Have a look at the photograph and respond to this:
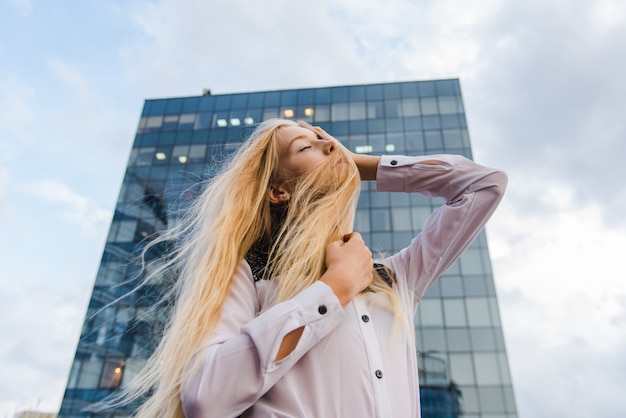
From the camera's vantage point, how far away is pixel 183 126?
33.9m

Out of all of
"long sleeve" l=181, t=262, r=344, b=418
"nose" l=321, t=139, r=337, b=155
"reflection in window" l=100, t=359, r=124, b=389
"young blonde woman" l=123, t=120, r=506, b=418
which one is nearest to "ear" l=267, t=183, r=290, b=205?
"young blonde woman" l=123, t=120, r=506, b=418

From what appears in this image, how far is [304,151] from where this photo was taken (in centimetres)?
214

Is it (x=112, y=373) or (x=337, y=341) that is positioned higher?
(x=112, y=373)

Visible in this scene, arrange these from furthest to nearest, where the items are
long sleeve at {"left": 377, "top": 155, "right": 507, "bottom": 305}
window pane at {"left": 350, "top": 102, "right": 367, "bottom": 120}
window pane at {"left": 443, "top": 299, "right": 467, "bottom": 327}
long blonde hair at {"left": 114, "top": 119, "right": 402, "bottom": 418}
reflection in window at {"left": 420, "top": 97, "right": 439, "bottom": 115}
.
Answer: window pane at {"left": 350, "top": 102, "right": 367, "bottom": 120} < reflection in window at {"left": 420, "top": 97, "right": 439, "bottom": 115} < window pane at {"left": 443, "top": 299, "right": 467, "bottom": 327} < long sleeve at {"left": 377, "top": 155, "right": 507, "bottom": 305} < long blonde hair at {"left": 114, "top": 119, "right": 402, "bottom": 418}

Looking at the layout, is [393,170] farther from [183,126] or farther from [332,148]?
[183,126]

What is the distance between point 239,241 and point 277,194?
426 mm

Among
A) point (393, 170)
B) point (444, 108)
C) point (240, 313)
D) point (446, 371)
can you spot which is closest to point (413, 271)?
point (393, 170)

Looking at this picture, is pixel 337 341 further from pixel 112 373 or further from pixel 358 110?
pixel 358 110

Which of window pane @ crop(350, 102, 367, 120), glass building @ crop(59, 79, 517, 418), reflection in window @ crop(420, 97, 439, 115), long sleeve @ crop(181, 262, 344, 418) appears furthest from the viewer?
window pane @ crop(350, 102, 367, 120)

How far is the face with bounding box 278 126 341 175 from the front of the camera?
6.93 feet

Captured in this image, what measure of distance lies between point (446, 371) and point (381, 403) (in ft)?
78.5

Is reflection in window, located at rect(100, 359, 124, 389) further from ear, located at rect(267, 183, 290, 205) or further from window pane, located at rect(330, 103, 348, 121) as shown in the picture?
ear, located at rect(267, 183, 290, 205)

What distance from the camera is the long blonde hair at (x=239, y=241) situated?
1493mm

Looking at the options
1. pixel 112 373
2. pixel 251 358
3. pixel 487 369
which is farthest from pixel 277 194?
pixel 112 373
